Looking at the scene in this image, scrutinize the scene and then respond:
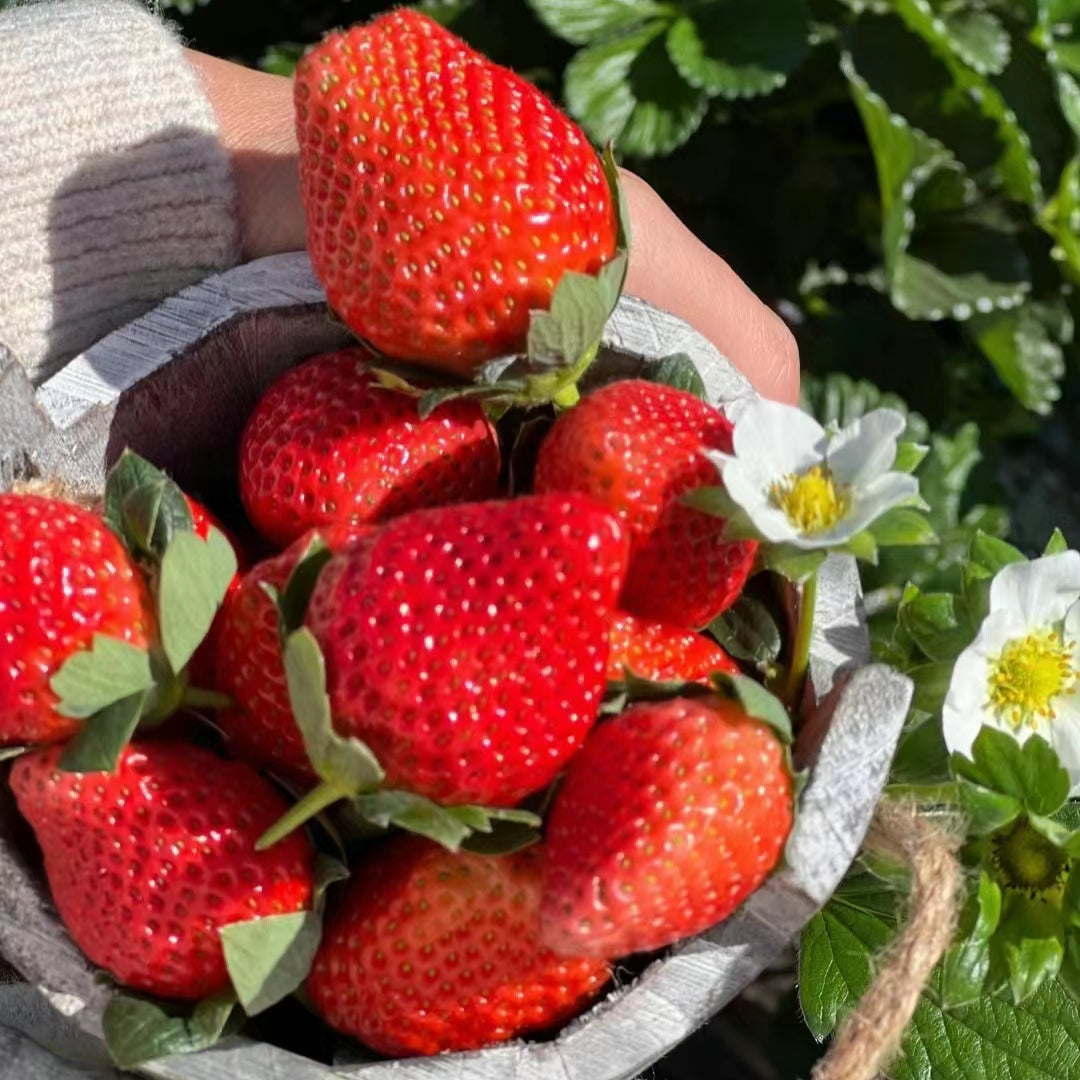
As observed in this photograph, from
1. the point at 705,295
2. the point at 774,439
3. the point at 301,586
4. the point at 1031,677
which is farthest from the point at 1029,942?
the point at 705,295

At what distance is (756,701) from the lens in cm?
58

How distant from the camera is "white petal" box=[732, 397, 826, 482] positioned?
632mm

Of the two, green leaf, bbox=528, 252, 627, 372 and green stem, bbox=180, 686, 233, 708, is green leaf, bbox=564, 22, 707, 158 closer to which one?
green leaf, bbox=528, 252, 627, 372

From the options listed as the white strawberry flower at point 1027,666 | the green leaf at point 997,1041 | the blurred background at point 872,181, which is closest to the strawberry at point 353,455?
the white strawberry flower at point 1027,666

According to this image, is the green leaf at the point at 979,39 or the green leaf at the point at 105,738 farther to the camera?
the green leaf at the point at 979,39

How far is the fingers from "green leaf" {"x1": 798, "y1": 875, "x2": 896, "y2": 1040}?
347 mm

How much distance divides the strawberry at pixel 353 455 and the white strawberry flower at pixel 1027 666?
236 millimetres

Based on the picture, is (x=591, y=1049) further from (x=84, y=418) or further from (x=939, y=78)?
(x=939, y=78)

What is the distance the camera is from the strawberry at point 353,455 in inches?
26.4

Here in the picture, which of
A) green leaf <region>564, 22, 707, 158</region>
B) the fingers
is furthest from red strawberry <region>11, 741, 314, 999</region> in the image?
green leaf <region>564, 22, 707, 158</region>

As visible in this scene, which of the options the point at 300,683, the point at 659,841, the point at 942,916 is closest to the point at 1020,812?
the point at 942,916

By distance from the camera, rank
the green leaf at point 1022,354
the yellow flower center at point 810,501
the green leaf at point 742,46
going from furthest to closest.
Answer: the green leaf at point 1022,354 < the green leaf at point 742,46 < the yellow flower center at point 810,501

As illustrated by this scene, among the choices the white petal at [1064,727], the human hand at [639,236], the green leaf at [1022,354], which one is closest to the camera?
the white petal at [1064,727]

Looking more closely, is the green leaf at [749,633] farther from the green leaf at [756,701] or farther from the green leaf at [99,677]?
the green leaf at [99,677]
